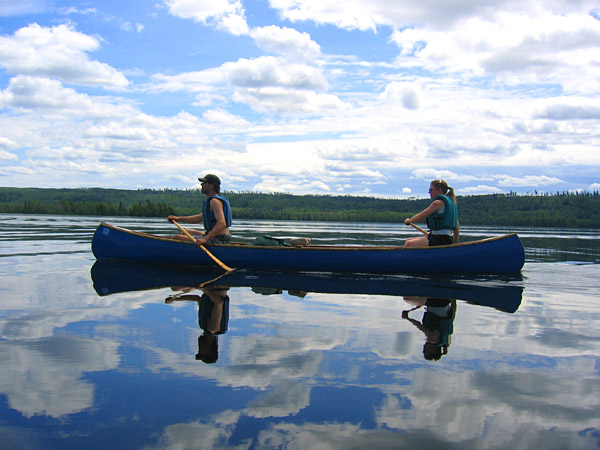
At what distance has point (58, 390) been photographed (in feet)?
12.3

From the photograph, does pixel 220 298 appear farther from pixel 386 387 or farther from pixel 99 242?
pixel 99 242

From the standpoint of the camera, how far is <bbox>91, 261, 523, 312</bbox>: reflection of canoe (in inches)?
347

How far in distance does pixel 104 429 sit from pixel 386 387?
208cm

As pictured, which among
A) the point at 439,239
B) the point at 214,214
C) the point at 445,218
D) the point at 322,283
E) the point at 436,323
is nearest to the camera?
the point at 436,323

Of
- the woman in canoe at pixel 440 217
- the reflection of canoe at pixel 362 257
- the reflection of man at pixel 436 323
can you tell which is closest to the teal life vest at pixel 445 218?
the woman in canoe at pixel 440 217

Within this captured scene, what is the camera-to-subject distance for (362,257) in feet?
36.5

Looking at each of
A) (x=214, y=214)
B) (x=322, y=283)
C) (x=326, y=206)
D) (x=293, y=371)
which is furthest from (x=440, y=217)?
(x=326, y=206)

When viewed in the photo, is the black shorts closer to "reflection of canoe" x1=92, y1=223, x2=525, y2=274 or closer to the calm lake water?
"reflection of canoe" x1=92, y1=223, x2=525, y2=274

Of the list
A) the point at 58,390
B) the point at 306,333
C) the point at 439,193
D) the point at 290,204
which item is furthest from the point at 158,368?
the point at 290,204

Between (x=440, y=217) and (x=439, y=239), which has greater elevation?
(x=440, y=217)

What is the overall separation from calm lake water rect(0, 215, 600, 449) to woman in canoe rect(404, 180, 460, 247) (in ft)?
10.0

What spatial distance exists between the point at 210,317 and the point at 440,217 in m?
6.66

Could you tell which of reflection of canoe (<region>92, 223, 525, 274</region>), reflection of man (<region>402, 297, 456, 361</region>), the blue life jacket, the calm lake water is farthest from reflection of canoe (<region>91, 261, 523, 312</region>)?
the blue life jacket

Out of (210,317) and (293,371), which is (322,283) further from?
(293,371)
